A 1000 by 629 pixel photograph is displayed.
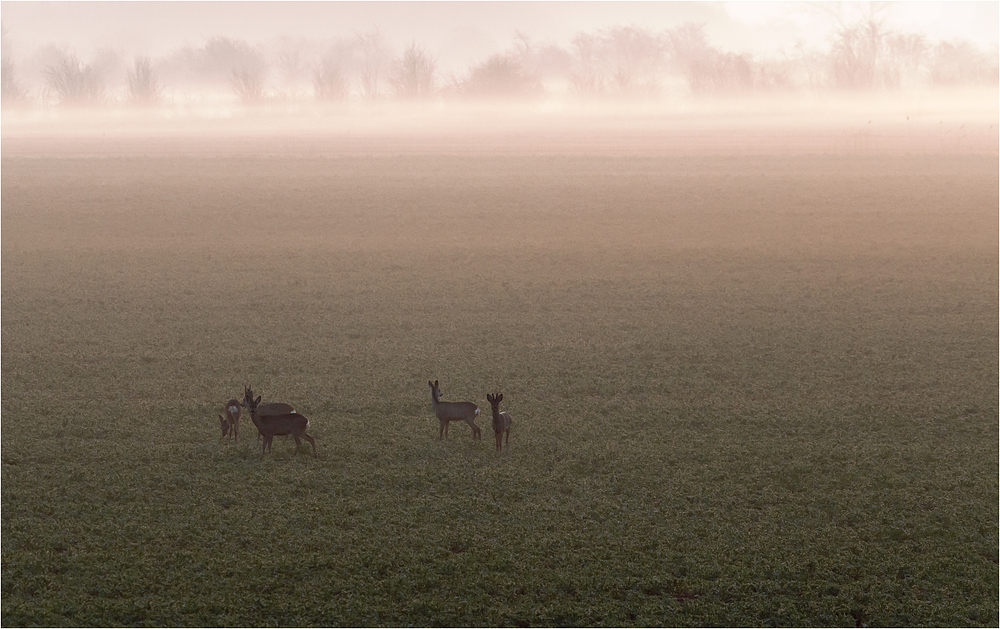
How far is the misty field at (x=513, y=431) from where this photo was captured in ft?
20.1

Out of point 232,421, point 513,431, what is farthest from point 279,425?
point 513,431

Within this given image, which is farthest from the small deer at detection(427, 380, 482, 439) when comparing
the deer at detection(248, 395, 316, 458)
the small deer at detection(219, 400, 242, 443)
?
the small deer at detection(219, 400, 242, 443)

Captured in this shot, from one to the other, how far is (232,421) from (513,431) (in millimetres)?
2423

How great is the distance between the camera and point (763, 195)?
25781mm

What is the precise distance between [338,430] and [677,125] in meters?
55.5

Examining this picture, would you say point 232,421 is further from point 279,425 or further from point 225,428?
point 279,425

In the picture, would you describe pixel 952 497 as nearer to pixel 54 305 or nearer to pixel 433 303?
pixel 433 303

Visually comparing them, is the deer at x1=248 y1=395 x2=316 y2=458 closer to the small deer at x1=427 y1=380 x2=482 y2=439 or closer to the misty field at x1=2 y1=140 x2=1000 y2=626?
the misty field at x1=2 y1=140 x2=1000 y2=626

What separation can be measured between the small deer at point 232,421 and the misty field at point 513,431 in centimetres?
14

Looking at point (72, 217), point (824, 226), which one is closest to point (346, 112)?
point (72, 217)

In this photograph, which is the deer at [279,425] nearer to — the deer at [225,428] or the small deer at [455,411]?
the deer at [225,428]

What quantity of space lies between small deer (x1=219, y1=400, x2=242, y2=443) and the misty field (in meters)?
0.14

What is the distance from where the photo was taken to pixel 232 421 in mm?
8469

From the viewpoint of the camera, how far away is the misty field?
6129 mm
